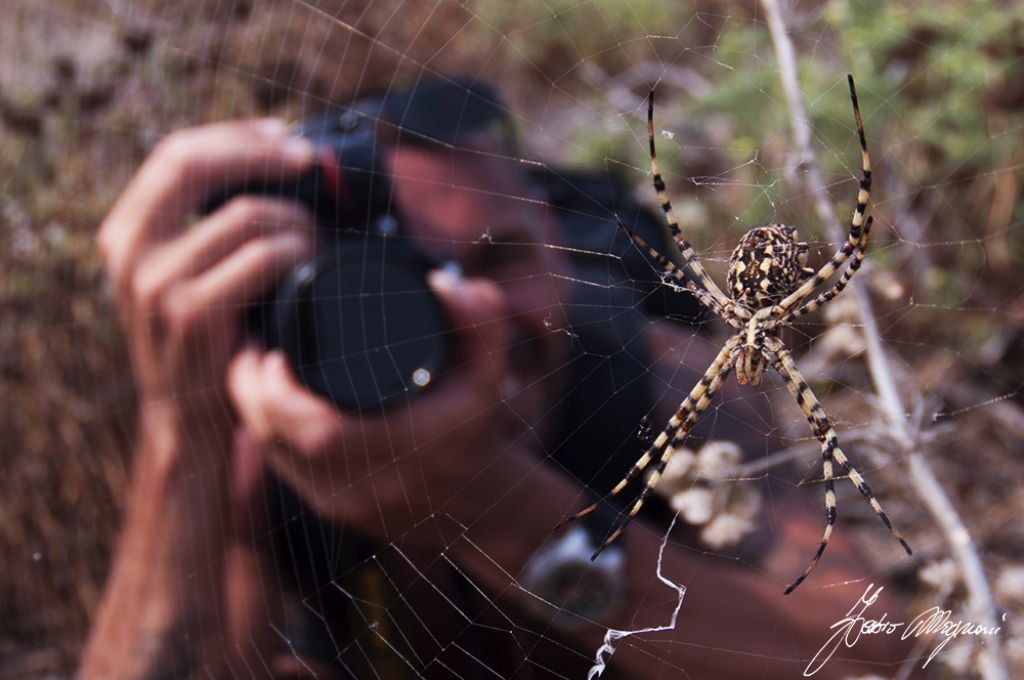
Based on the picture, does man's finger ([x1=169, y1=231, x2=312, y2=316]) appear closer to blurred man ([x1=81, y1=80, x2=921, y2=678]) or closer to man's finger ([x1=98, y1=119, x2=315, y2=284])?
blurred man ([x1=81, y1=80, x2=921, y2=678])

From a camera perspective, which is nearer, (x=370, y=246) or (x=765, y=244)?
(x=765, y=244)

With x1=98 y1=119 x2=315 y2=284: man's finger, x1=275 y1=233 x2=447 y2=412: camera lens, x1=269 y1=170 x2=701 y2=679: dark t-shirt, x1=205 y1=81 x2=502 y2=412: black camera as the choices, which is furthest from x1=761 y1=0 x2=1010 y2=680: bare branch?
x1=98 y1=119 x2=315 y2=284: man's finger

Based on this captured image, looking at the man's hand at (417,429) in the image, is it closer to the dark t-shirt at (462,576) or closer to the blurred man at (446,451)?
the blurred man at (446,451)

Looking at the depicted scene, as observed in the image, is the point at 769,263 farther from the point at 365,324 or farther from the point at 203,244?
the point at 203,244

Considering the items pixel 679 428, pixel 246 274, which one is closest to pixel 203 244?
pixel 246 274

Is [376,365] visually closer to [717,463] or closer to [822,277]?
Result: [717,463]

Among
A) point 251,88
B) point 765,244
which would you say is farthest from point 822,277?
point 251,88

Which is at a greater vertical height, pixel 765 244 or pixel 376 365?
pixel 765 244
